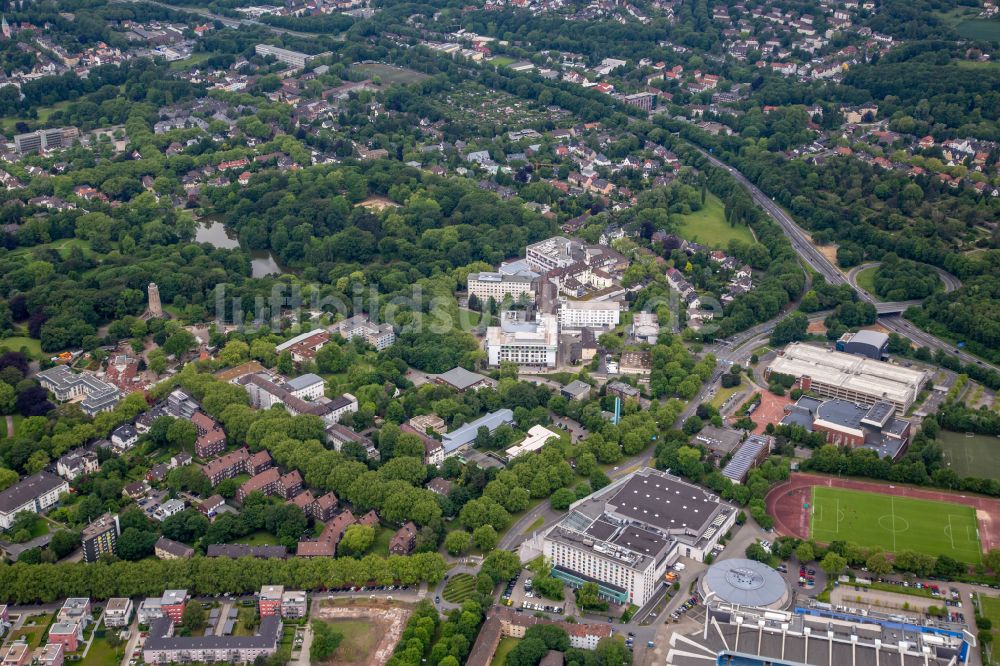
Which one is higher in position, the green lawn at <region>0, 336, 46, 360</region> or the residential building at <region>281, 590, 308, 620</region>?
the residential building at <region>281, 590, 308, 620</region>

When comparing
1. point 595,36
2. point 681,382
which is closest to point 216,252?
point 681,382

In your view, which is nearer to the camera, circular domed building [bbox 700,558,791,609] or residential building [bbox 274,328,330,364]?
circular domed building [bbox 700,558,791,609]

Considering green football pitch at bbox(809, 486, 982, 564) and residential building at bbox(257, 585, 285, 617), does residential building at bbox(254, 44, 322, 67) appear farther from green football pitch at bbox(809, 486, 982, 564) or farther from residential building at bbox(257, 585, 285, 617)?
residential building at bbox(257, 585, 285, 617)

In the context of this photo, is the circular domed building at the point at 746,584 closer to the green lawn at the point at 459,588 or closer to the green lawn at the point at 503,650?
the green lawn at the point at 503,650

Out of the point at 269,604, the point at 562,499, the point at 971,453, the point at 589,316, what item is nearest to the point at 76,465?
the point at 269,604

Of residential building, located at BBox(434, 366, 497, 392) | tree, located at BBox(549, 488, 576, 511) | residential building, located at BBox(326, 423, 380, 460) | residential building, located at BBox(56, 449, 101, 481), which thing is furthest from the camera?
residential building, located at BBox(434, 366, 497, 392)

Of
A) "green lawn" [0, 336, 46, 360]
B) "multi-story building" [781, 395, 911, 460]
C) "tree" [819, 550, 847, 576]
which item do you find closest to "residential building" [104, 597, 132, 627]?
"green lawn" [0, 336, 46, 360]

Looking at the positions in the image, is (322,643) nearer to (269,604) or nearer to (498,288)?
(269,604)
